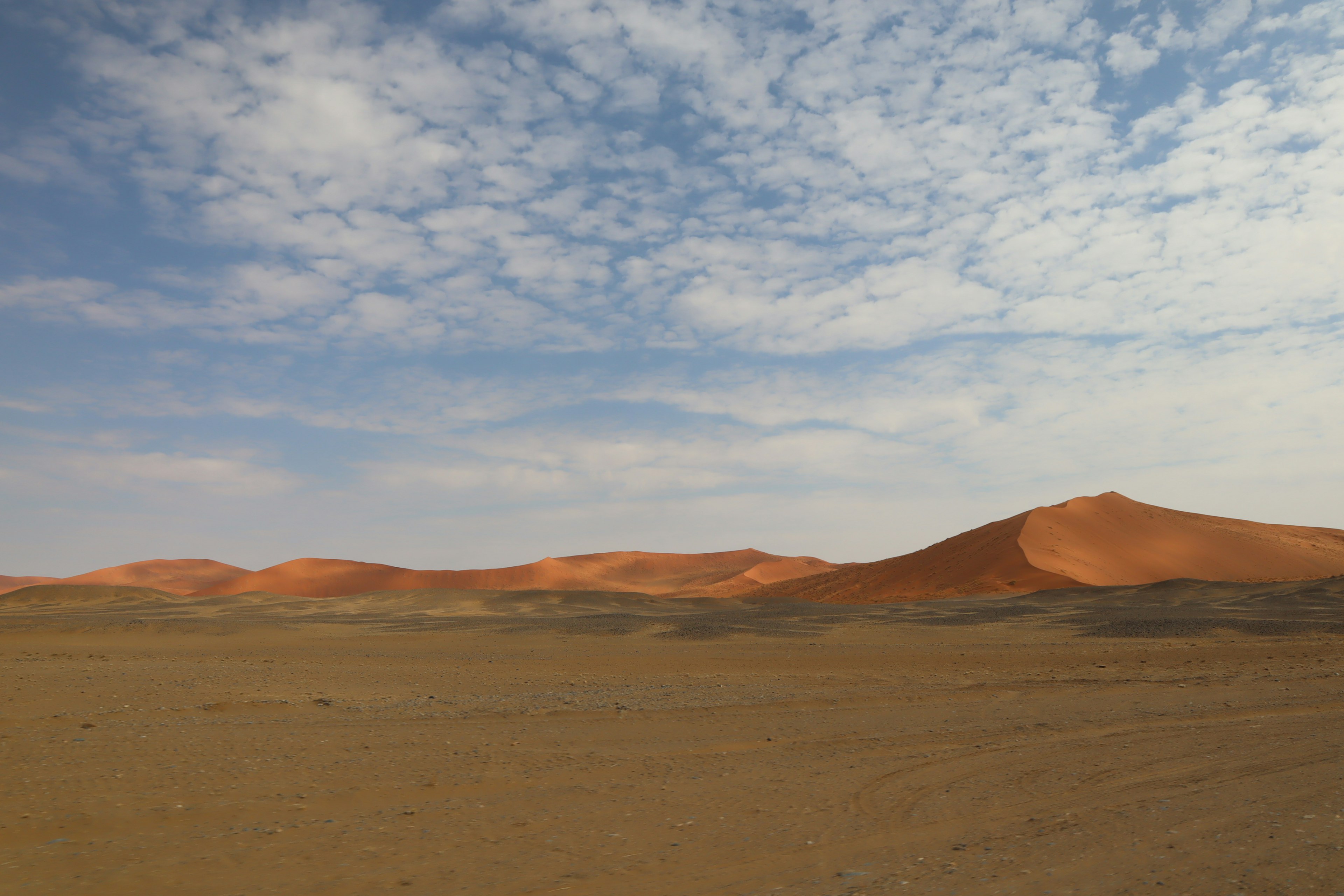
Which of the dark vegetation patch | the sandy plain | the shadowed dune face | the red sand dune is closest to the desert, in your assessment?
the sandy plain

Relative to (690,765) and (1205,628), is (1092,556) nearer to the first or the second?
(1205,628)

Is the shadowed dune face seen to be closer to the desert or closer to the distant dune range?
the distant dune range

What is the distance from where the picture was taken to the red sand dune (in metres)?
48.5

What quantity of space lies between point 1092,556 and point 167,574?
153m

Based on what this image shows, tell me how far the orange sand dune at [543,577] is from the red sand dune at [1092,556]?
30999mm

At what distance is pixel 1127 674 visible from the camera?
42.8 feet

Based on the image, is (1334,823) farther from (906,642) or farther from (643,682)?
(906,642)

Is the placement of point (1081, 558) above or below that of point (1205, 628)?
above

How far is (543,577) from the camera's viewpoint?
110000 mm

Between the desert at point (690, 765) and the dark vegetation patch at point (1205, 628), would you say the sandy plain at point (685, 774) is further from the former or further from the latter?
the dark vegetation patch at point (1205, 628)

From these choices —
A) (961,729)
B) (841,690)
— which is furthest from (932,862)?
(841,690)

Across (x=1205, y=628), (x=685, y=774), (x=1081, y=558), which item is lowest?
(x=685, y=774)

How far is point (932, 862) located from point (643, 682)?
29.8 ft

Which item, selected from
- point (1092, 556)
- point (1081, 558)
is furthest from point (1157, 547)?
point (1081, 558)
